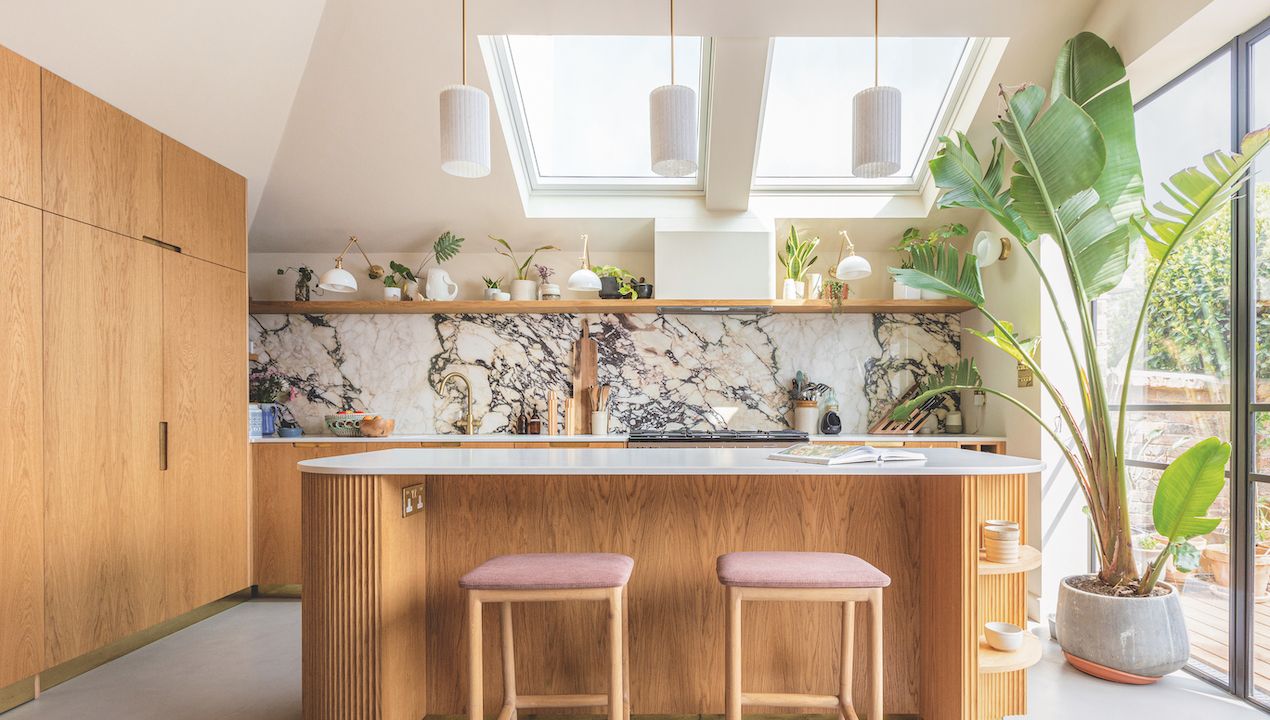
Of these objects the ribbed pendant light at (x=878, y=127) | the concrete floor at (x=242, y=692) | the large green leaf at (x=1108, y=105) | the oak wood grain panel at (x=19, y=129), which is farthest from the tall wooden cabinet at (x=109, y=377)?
the large green leaf at (x=1108, y=105)

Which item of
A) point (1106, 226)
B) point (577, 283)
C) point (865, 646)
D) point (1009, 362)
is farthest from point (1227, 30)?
point (577, 283)

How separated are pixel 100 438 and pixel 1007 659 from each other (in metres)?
3.61

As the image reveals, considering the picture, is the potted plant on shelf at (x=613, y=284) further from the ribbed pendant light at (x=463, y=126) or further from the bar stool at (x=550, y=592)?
the bar stool at (x=550, y=592)

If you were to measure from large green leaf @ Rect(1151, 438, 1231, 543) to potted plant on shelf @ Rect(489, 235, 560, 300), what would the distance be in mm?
3499

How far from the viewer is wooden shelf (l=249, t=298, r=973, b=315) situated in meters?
4.43

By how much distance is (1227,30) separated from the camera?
8.76ft

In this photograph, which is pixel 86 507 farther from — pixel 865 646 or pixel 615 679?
pixel 865 646

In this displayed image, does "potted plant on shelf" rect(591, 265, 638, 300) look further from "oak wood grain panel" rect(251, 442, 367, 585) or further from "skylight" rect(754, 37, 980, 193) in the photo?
"oak wood grain panel" rect(251, 442, 367, 585)

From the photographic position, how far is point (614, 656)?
1.87 meters

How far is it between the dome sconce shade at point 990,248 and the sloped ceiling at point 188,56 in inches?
145

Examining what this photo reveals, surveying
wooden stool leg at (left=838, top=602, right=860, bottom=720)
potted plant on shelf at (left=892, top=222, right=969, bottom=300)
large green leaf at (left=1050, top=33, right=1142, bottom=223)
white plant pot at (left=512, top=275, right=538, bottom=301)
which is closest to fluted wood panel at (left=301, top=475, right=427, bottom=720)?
wooden stool leg at (left=838, top=602, right=860, bottom=720)

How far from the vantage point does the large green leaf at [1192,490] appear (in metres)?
2.32

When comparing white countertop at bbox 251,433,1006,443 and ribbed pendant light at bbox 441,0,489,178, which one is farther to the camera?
white countertop at bbox 251,433,1006,443

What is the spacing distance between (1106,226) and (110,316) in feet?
13.3
